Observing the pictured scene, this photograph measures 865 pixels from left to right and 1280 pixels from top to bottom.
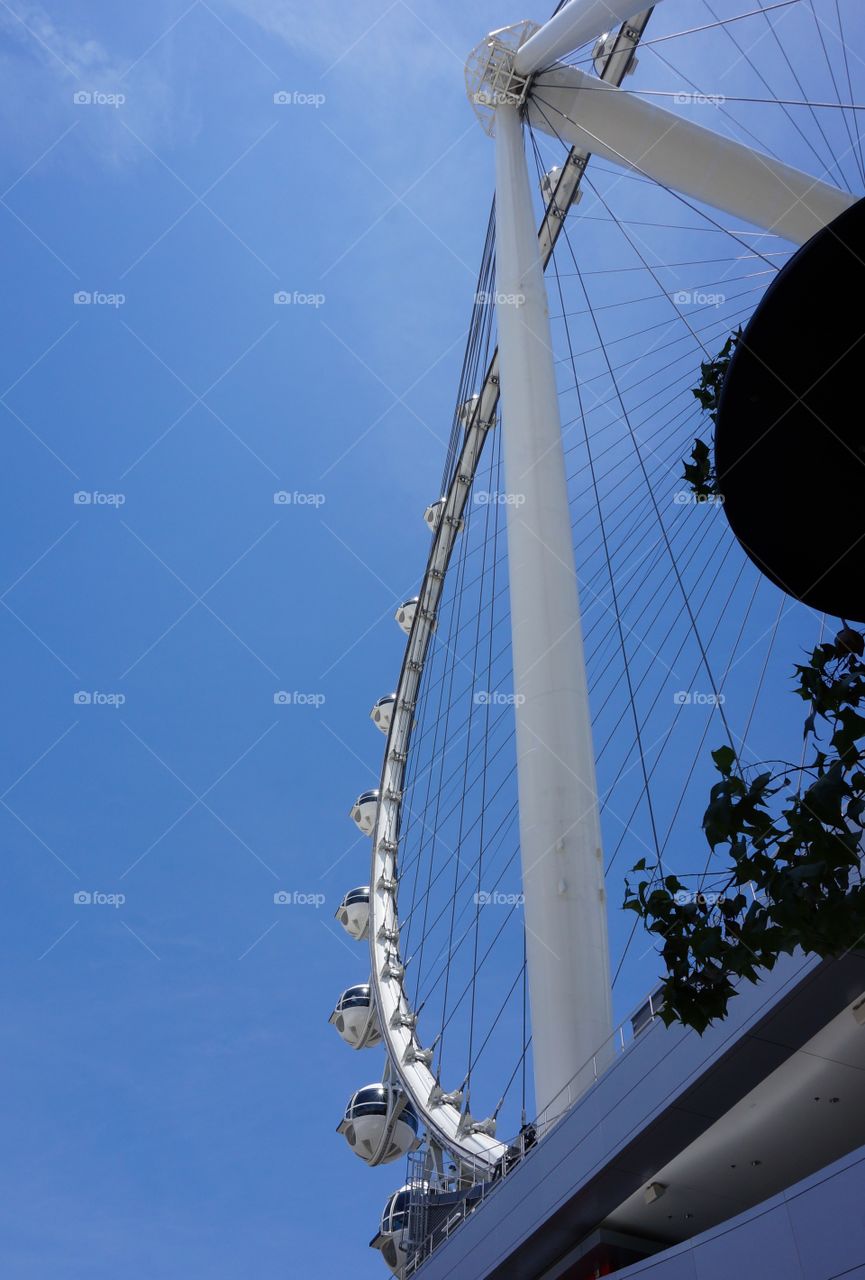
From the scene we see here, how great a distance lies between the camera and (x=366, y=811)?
29.2 metres

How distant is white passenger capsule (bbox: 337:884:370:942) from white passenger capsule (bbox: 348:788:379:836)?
72.0 inches

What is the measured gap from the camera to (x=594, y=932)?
42.8 ft

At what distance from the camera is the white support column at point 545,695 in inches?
496

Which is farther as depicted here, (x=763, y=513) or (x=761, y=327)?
(x=763, y=513)

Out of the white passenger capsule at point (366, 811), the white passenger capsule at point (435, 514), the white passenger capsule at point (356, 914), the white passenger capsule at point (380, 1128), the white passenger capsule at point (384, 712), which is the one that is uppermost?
the white passenger capsule at point (435, 514)

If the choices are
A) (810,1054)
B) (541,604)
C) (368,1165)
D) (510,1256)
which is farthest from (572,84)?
(368,1165)

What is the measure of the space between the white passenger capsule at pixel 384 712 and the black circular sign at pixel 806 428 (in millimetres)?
22856

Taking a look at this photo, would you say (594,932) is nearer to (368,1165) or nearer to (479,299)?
(368,1165)

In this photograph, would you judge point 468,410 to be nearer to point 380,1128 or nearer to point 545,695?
point 545,695

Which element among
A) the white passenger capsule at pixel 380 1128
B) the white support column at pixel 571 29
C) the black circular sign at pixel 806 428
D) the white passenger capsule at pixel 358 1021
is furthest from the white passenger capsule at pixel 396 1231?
the white support column at pixel 571 29

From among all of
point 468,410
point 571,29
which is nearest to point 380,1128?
point 468,410

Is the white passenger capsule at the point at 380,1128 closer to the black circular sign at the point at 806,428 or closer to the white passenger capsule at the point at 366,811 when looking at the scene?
the white passenger capsule at the point at 366,811

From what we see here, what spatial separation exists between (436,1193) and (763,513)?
12.3 metres

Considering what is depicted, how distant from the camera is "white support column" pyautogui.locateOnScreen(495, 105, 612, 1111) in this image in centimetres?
1261
